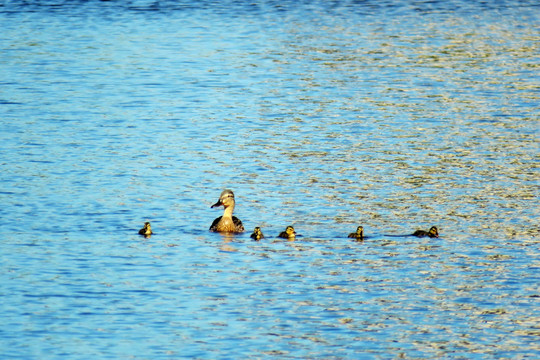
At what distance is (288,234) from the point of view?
22391 millimetres

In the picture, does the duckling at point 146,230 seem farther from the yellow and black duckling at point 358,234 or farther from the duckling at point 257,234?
the yellow and black duckling at point 358,234

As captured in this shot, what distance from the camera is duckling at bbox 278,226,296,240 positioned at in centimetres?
2228

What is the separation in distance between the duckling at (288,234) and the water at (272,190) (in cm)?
40

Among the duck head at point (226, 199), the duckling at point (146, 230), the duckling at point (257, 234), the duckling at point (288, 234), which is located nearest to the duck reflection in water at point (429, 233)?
the duckling at point (288, 234)

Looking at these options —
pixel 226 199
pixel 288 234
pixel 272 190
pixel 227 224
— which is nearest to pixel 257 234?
pixel 288 234

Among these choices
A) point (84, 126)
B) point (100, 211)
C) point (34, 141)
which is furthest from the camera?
point (84, 126)

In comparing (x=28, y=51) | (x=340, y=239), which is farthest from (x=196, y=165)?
(x=28, y=51)

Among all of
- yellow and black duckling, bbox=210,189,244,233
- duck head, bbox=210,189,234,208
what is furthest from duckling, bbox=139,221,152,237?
duck head, bbox=210,189,234,208

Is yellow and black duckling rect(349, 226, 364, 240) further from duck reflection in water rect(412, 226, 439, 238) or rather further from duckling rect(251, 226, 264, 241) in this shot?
duckling rect(251, 226, 264, 241)

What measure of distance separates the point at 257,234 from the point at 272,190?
13.4ft

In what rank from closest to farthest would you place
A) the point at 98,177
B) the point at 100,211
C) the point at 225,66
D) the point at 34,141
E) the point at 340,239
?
the point at 340,239
the point at 100,211
the point at 98,177
the point at 34,141
the point at 225,66

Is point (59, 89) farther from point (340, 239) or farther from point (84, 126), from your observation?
point (340, 239)

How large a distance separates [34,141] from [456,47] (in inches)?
832

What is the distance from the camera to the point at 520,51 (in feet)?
151
